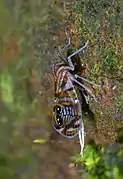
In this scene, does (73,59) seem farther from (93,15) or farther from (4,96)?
(4,96)

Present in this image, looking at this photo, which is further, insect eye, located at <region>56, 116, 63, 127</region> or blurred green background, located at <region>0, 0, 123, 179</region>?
insect eye, located at <region>56, 116, 63, 127</region>

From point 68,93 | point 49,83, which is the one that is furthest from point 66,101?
point 49,83

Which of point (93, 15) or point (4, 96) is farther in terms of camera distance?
point (4, 96)

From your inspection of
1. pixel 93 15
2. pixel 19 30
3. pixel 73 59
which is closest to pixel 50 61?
pixel 73 59

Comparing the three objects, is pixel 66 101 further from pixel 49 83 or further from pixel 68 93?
pixel 49 83

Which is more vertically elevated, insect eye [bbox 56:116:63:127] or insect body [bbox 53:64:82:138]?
insect body [bbox 53:64:82:138]

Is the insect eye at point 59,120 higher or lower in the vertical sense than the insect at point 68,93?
lower

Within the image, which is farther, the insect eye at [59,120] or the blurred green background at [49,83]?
the insect eye at [59,120]

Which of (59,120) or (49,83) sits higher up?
(49,83)
